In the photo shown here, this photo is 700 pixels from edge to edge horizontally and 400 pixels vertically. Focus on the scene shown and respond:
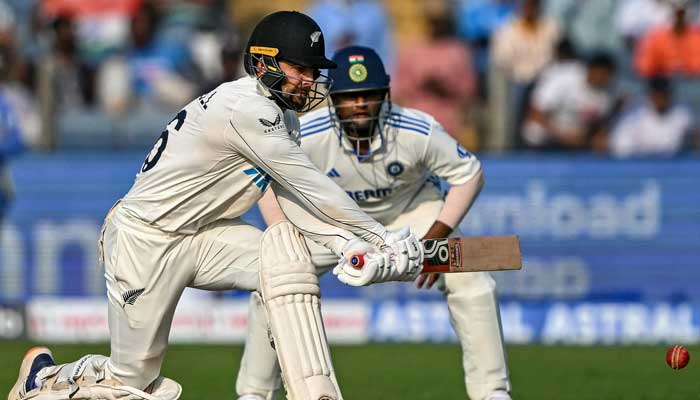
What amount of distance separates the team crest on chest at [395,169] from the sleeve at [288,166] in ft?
4.19

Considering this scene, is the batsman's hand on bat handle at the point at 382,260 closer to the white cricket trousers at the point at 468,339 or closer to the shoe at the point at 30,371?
the white cricket trousers at the point at 468,339

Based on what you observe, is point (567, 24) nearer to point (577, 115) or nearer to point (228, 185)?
point (577, 115)

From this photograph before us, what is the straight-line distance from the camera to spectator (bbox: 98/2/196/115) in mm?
11477

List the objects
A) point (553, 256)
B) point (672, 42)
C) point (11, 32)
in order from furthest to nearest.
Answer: point (11, 32)
point (672, 42)
point (553, 256)

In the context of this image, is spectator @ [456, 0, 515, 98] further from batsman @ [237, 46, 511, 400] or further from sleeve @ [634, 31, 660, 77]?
batsman @ [237, 46, 511, 400]

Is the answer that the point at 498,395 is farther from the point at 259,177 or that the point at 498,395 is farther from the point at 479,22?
the point at 479,22

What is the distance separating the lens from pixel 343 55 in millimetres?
6418

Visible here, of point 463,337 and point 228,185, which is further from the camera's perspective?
point 463,337

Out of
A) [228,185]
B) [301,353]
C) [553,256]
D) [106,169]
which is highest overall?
[228,185]

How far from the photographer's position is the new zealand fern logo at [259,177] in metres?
5.28

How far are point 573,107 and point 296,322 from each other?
20.8ft

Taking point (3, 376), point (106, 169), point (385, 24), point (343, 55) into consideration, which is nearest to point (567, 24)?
point (385, 24)

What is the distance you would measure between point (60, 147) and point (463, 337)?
6.19 m

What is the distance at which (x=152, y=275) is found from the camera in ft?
17.4
